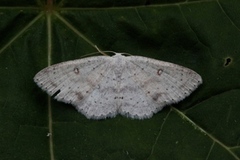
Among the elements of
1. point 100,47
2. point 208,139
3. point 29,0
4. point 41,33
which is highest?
point 29,0

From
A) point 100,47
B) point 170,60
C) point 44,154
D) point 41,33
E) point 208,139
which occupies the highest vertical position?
point 41,33

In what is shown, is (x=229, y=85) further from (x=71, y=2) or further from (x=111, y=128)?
(x=71, y=2)

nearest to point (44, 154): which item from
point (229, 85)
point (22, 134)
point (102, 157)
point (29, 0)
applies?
point (22, 134)

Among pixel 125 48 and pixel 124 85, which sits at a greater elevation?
pixel 125 48

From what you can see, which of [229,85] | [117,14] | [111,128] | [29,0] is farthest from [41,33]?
[229,85]

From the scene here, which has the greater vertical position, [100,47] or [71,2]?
[71,2]

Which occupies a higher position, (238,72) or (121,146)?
(238,72)

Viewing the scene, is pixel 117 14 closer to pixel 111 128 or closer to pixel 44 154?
pixel 111 128
